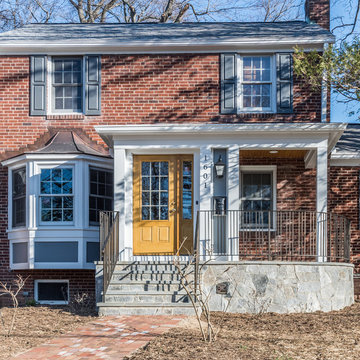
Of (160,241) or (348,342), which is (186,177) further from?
(348,342)

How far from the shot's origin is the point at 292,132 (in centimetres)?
1204

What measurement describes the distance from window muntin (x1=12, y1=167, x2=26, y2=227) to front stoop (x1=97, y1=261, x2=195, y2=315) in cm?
313

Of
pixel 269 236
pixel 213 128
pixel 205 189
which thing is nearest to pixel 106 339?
pixel 269 236

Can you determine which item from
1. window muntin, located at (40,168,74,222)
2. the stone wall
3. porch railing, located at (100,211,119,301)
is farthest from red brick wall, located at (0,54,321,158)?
the stone wall

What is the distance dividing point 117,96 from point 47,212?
3.15 m

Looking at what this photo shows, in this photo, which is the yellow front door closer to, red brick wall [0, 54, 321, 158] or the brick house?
the brick house

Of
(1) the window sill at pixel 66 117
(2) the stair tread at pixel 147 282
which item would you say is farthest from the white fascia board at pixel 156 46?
(2) the stair tread at pixel 147 282

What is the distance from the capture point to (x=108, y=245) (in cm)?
1077

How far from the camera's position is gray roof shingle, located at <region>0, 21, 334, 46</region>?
13977 mm

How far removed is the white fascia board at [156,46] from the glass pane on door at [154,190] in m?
2.88

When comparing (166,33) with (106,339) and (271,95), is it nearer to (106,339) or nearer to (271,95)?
(271,95)

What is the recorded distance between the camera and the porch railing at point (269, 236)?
38.5 ft

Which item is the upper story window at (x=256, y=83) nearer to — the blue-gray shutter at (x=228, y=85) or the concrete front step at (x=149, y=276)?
the blue-gray shutter at (x=228, y=85)

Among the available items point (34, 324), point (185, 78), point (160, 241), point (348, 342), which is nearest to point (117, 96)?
point (185, 78)
